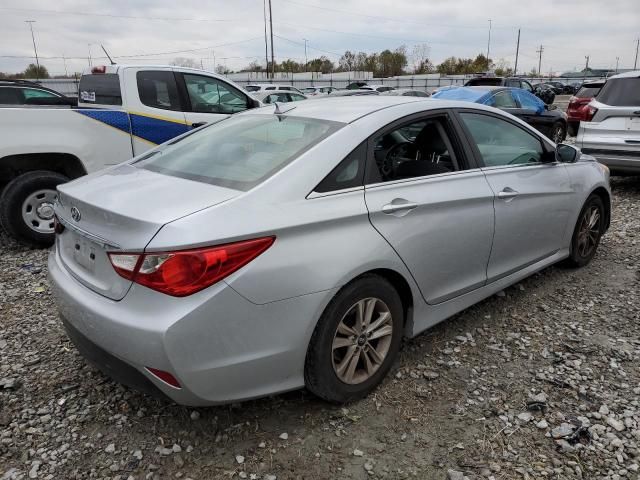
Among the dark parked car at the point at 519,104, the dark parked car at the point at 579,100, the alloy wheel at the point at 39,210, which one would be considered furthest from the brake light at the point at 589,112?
the alloy wheel at the point at 39,210

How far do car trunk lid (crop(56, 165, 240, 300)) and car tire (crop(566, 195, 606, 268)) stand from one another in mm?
3358

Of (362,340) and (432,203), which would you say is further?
(432,203)

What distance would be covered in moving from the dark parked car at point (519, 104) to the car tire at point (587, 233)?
514cm

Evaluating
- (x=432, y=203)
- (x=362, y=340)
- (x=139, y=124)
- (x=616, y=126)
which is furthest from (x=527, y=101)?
(x=362, y=340)

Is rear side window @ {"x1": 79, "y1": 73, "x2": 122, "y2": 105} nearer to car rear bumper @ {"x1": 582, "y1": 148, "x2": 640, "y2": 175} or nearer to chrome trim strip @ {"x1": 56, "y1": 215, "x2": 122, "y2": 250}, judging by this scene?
chrome trim strip @ {"x1": 56, "y1": 215, "x2": 122, "y2": 250}

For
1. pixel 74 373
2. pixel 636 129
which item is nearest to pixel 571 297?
pixel 74 373

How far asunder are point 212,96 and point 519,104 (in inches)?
275

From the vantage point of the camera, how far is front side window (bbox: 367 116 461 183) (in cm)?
298

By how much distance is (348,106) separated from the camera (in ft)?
10.4

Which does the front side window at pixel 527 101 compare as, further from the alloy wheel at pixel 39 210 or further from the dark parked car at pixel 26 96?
the alloy wheel at pixel 39 210

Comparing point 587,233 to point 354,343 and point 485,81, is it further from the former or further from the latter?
A: point 485,81

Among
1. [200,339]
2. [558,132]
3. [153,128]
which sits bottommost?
[558,132]

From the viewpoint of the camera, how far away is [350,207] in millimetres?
2539

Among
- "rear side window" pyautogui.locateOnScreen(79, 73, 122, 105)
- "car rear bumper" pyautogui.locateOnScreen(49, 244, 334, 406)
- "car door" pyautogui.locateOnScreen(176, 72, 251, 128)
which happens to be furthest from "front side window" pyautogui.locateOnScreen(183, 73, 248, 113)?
"car rear bumper" pyautogui.locateOnScreen(49, 244, 334, 406)
